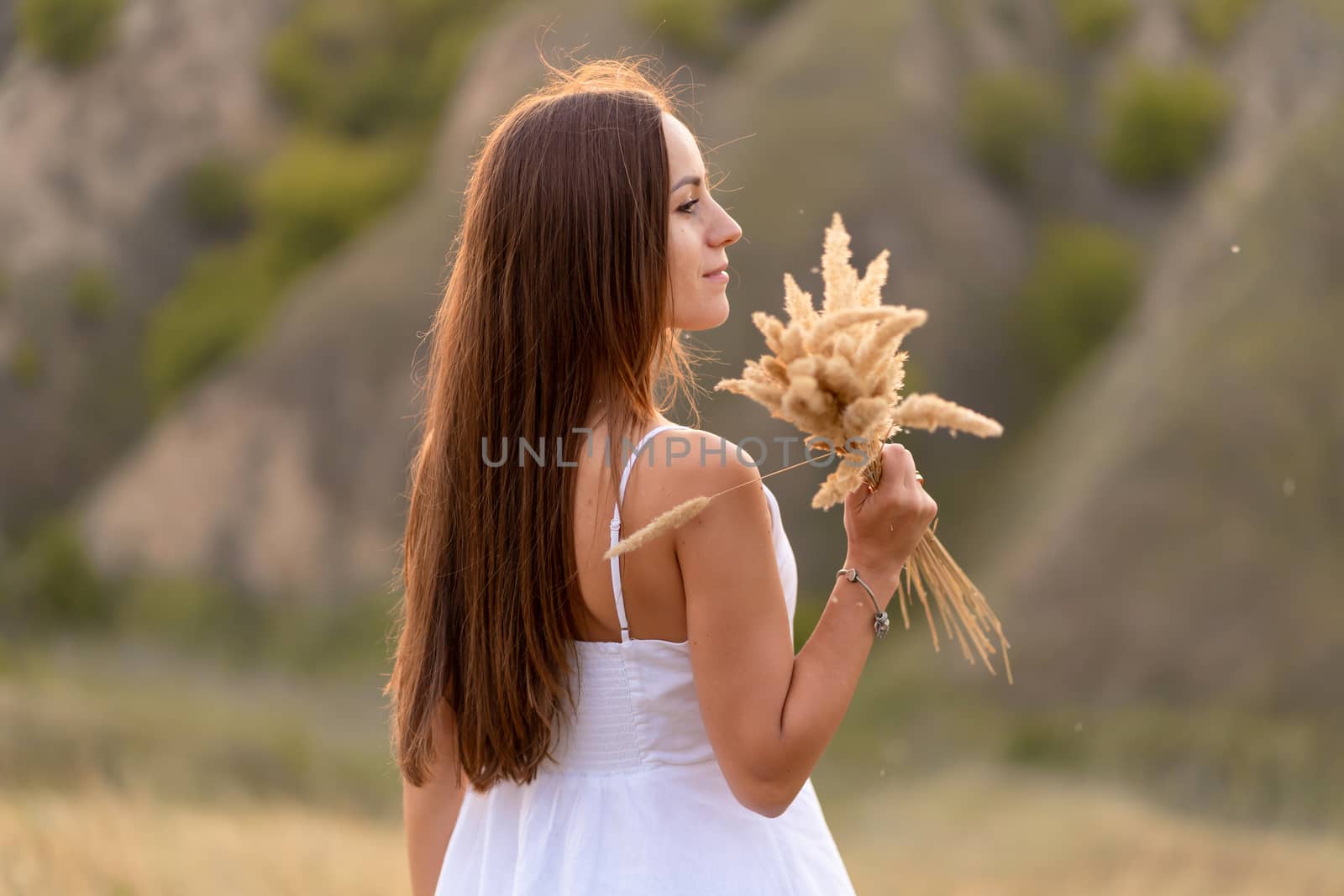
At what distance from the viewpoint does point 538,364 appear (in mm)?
1972

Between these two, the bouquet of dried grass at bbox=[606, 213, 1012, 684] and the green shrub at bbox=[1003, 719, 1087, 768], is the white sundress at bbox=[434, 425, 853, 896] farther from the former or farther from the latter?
the green shrub at bbox=[1003, 719, 1087, 768]

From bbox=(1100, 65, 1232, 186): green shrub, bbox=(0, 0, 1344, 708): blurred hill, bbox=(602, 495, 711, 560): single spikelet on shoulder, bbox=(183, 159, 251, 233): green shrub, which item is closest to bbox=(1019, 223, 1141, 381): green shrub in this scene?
bbox=(0, 0, 1344, 708): blurred hill

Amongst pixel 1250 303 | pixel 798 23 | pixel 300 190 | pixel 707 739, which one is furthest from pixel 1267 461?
pixel 300 190

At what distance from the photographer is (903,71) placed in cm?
1366

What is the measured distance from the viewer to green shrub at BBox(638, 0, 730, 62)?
588 inches

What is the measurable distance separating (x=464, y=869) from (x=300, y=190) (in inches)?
590

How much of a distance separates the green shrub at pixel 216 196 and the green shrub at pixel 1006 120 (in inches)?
344

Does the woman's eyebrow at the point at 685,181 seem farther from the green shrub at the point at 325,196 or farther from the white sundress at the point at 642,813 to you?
the green shrub at the point at 325,196

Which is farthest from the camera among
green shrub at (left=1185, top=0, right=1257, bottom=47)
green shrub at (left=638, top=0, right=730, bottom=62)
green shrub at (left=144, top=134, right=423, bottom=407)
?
green shrub at (left=144, top=134, right=423, bottom=407)

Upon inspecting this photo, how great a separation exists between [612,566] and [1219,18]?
14.6 metres

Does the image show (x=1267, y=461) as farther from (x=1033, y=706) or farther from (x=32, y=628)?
(x=32, y=628)

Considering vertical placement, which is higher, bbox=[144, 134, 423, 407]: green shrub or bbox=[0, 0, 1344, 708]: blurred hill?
bbox=[144, 134, 423, 407]: green shrub

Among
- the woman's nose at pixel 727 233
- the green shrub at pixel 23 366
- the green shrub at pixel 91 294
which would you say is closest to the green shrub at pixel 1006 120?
the green shrub at pixel 91 294

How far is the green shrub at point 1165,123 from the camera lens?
44.4 feet
